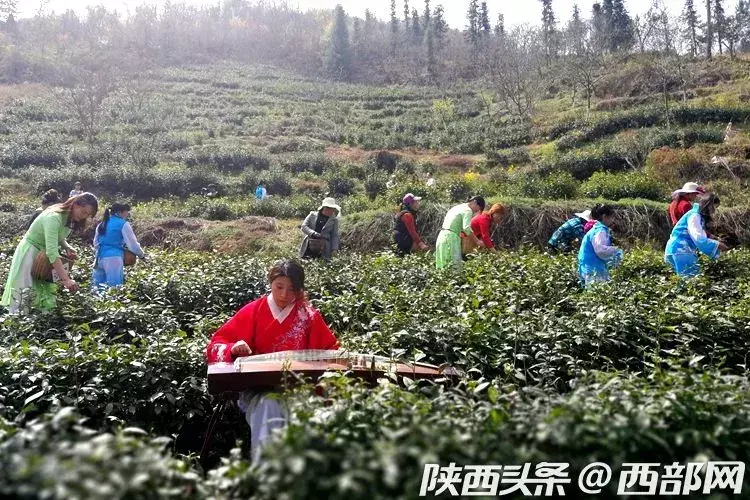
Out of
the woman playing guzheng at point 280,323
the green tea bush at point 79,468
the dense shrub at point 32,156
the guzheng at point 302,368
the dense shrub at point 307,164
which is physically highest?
the dense shrub at point 32,156

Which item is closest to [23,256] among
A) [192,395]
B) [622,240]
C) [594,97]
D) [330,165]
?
[192,395]

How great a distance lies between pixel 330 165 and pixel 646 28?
22145mm

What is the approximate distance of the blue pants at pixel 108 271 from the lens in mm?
7594

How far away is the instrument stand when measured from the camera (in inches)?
145

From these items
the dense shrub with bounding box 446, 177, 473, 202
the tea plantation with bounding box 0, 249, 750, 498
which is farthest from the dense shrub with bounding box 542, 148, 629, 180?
the tea plantation with bounding box 0, 249, 750, 498

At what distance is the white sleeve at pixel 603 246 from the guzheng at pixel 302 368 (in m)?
3.42

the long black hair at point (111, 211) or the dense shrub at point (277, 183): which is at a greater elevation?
the dense shrub at point (277, 183)

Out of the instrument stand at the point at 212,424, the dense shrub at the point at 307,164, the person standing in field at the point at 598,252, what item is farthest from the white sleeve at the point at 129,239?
the dense shrub at the point at 307,164

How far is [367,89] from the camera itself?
5216cm

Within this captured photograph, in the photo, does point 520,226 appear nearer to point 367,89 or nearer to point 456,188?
point 456,188

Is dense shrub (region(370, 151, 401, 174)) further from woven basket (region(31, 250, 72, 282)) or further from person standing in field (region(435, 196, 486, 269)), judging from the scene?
woven basket (region(31, 250, 72, 282))

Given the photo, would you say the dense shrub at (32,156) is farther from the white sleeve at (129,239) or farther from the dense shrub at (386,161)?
the white sleeve at (129,239)

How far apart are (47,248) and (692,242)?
20.9 ft

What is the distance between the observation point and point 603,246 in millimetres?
6406
